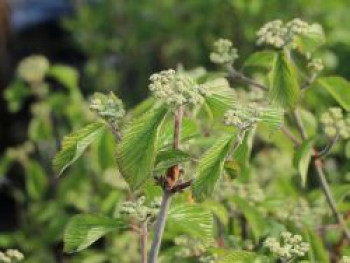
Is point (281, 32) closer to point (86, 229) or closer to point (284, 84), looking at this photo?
point (284, 84)

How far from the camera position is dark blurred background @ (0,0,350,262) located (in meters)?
4.92

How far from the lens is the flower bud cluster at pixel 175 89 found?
165cm

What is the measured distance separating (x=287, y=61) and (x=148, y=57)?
149 inches

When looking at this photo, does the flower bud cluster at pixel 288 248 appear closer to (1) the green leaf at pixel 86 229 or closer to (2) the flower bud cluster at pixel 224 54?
(1) the green leaf at pixel 86 229

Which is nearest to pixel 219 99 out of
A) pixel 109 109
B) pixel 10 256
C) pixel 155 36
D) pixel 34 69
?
pixel 109 109

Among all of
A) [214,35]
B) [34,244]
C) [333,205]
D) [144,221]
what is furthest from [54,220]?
[214,35]

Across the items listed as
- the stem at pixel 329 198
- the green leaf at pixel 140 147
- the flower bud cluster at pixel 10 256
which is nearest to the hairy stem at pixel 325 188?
the stem at pixel 329 198

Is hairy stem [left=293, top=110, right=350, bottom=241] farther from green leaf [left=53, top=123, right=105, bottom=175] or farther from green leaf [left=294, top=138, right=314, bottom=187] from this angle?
green leaf [left=53, top=123, right=105, bottom=175]

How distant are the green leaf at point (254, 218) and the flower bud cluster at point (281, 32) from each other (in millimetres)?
463

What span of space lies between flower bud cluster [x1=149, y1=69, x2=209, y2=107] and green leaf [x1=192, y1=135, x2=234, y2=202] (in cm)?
10

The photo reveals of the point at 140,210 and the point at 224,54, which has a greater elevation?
the point at 224,54

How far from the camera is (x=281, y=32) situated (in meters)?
2.13

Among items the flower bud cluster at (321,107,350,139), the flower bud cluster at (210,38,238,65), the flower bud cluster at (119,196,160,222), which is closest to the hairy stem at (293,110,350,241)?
the flower bud cluster at (321,107,350,139)

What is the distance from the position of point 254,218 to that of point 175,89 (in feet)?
2.53
